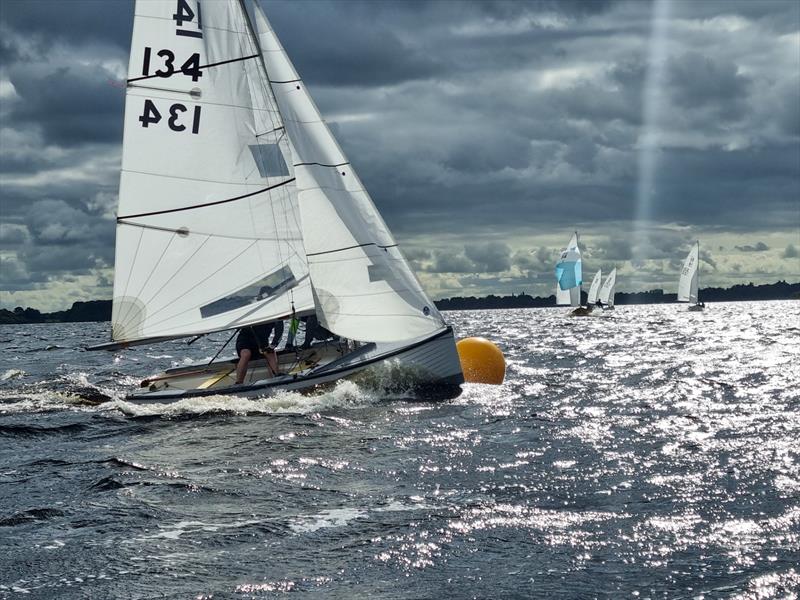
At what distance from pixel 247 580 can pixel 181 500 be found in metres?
3.34

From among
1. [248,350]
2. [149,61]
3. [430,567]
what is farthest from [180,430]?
[430,567]

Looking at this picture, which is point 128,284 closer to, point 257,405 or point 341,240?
point 257,405

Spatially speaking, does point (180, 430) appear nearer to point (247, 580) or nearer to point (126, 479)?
point (126, 479)

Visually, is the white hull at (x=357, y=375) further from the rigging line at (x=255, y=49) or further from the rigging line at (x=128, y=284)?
the rigging line at (x=255, y=49)

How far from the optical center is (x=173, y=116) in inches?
784

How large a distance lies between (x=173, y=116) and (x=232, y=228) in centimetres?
260

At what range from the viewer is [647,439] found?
624 inches

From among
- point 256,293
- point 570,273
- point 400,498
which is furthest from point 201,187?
point 570,273

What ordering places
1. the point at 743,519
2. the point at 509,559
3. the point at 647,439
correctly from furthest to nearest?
the point at 647,439 < the point at 743,519 < the point at 509,559

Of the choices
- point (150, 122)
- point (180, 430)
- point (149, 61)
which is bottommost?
point (180, 430)

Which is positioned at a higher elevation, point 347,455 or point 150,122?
point 150,122

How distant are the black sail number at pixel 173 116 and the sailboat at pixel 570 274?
80.6 metres

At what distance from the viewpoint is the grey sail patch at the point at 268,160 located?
20.3 metres

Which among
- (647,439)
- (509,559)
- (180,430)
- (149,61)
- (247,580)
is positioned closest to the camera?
(247,580)
